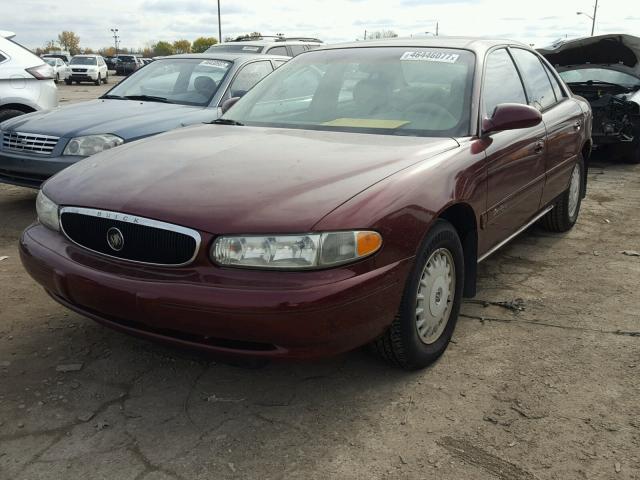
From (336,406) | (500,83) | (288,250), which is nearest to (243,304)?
(288,250)

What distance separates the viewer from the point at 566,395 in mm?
2781

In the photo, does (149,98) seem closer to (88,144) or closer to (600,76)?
(88,144)

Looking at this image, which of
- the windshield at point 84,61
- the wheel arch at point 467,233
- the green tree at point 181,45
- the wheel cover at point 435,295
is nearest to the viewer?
the wheel cover at point 435,295

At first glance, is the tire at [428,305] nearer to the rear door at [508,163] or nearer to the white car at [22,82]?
the rear door at [508,163]

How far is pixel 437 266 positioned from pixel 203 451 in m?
1.31

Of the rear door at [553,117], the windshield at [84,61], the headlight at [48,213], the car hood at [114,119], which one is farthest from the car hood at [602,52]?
the windshield at [84,61]

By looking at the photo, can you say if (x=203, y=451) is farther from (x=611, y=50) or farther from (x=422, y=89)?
(x=611, y=50)

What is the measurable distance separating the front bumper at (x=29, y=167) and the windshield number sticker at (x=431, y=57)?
2.88 m

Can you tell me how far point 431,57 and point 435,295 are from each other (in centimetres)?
154

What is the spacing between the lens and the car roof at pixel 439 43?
3.83 m

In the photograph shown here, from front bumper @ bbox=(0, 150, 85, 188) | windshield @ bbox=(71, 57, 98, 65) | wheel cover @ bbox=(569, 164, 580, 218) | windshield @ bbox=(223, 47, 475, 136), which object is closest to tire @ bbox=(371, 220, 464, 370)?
windshield @ bbox=(223, 47, 475, 136)

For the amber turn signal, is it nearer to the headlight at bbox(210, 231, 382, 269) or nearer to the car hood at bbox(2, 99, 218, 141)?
the headlight at bbox(210, 231, 382, 269)

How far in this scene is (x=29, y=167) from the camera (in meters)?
5.35

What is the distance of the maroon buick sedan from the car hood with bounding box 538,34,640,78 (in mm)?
5266
